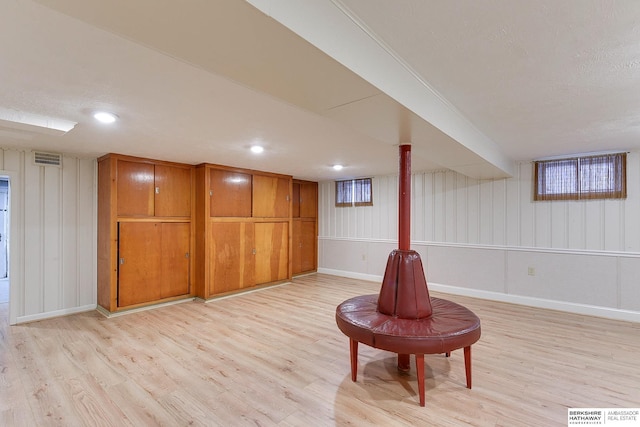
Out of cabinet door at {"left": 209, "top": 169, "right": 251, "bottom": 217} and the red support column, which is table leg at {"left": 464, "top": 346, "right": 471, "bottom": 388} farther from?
cabinet door at {"left": 209, "top": 169, "right": 251, "bottom": 217}

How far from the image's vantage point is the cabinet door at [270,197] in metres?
5.70

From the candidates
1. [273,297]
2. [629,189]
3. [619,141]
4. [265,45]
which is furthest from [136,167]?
[629,189]

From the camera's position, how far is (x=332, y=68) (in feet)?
4.30

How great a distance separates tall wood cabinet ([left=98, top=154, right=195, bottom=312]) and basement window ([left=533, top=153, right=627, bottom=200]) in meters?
5.35

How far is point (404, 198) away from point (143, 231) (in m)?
3.70

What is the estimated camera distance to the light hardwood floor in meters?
2.12

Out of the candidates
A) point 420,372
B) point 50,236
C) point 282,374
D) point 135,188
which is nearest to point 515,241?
point 420,372

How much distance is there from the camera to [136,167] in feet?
14.4

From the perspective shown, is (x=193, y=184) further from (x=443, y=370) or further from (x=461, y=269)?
(x=461, y=269)

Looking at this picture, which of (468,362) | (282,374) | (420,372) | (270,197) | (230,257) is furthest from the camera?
(270,197)

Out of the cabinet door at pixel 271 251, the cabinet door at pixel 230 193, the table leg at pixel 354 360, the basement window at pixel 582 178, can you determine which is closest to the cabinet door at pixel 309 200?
the cabinet door at pixel 271 251

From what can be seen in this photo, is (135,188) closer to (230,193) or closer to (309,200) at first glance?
(230,193)

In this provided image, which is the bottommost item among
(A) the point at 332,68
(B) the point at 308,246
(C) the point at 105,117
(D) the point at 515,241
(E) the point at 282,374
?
(E) the point at 282,374

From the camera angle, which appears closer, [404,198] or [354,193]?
[404,198]
